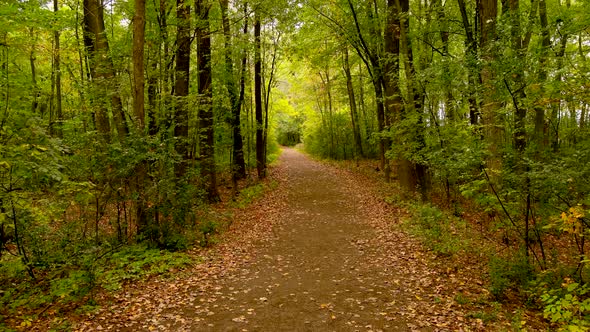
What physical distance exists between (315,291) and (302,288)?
284 mm

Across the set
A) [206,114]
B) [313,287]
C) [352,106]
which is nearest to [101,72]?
[206,114]

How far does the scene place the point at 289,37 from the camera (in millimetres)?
18234

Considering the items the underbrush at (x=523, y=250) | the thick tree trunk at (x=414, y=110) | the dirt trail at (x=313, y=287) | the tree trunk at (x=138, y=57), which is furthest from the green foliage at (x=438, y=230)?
the tree trunk at (x=138, y=57)

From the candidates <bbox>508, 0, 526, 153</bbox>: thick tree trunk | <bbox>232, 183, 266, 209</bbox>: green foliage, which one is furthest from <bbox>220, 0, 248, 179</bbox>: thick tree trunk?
<bbox>508, 0, 526, 153</bbox>: thick tree trunk

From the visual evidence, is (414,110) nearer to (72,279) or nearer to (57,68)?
(72,279)

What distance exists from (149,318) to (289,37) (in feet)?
51.2

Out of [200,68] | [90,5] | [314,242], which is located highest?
[90,5]

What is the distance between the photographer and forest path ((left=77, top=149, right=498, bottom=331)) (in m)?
5.32

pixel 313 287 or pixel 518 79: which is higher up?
pixel 518 79

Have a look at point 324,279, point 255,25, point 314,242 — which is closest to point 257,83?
point 255,25

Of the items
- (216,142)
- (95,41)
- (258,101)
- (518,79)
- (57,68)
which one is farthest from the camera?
(258,101)

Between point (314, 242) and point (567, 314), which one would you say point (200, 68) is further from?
point (567, 314)

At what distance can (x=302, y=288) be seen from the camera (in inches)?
262

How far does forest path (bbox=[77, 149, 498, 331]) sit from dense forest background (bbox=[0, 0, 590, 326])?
3.00ft
